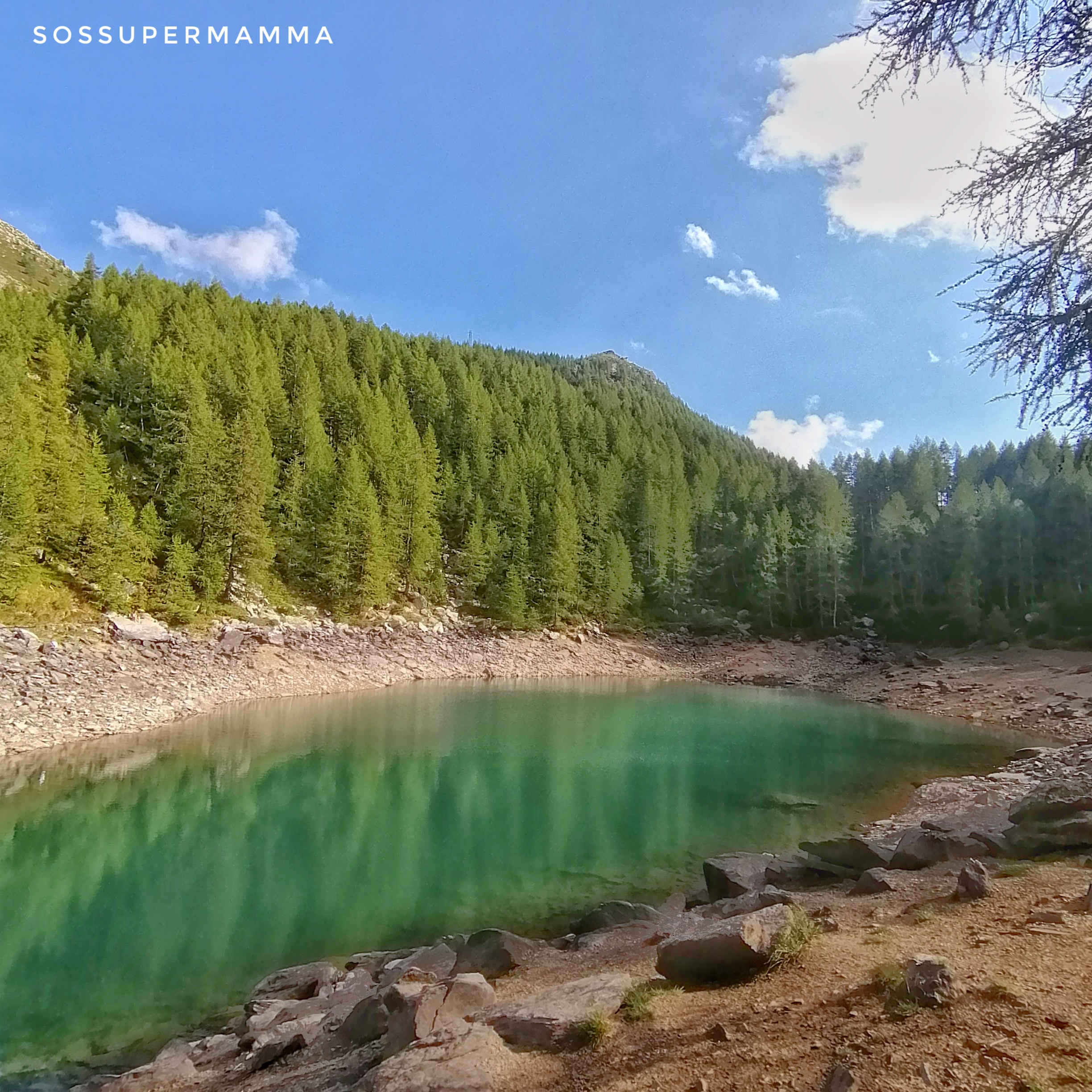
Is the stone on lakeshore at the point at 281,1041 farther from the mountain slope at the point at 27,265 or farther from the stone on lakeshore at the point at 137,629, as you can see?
the mountain slope at the point at 27,265

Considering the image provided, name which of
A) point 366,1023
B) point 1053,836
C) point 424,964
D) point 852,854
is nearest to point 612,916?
point 424,964

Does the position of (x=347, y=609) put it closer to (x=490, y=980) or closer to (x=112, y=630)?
(x=112, y=630)

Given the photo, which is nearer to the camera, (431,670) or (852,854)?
(852,854)

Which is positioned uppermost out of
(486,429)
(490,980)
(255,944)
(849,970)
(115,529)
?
(486,429)

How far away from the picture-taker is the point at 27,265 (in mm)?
85500

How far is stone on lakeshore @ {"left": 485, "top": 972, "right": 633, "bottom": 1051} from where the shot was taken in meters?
4.79

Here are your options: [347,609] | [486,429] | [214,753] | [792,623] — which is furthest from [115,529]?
[792,623]

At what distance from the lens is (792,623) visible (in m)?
56.5

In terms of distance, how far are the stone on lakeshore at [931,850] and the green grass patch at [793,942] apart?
495 centimetres

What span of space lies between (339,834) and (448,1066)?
33.7 ft

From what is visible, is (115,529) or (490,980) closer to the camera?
(490,980)

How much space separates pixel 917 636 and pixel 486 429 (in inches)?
1852

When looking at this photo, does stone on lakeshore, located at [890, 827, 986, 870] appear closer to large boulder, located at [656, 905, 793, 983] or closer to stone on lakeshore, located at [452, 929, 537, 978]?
large boulder, located at [656, 905, 793, 983]

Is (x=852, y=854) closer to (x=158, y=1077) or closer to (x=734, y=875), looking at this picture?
(x=734, y=875)
